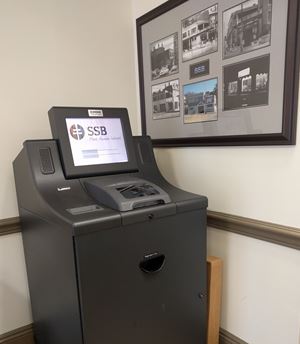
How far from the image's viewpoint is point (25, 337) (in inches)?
56.7

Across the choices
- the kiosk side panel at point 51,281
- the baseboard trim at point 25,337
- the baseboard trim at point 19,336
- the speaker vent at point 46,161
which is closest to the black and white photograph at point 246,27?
the speaker vent at point 46,161

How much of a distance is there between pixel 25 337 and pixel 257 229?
4.08 ft

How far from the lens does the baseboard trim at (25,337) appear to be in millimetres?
1366

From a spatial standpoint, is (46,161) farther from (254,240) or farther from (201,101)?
(254,240)

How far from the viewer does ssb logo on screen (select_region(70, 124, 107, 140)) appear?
3.78 ft

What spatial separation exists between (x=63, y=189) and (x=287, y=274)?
92cm

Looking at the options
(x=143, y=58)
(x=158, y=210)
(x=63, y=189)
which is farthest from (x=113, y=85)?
(x=158, y=210)

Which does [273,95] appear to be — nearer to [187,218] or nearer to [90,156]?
[187,218]

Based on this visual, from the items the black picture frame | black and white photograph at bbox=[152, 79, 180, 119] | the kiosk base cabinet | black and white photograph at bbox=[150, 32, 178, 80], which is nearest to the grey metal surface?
the kiosk base cabinet

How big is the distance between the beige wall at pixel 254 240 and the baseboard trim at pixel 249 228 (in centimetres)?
3

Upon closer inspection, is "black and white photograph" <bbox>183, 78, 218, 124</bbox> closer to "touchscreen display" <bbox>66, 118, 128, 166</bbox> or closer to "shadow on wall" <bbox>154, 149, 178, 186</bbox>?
"shadow on wall" <bbox>154, 149, 178, 186</bbox>

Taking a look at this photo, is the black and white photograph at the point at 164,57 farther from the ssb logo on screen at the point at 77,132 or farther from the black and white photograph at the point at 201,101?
the ssb logo on screen at the point at 77,132

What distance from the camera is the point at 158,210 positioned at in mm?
1004

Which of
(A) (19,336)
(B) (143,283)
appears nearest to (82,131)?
(B) (143,283)
